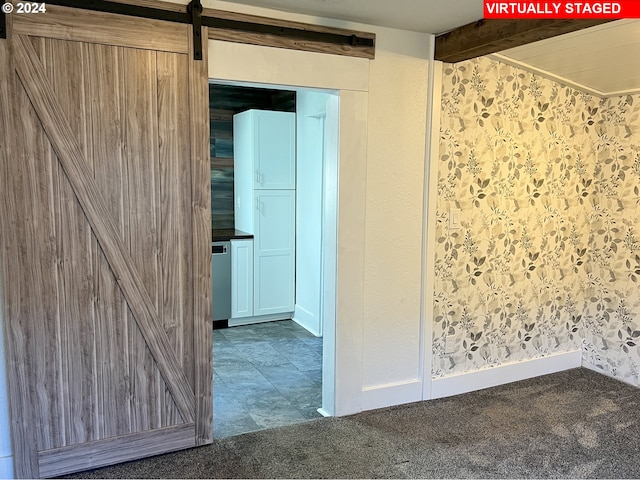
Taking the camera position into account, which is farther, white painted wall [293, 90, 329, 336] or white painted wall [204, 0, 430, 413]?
white painted wall [293, 90, 329, 336]

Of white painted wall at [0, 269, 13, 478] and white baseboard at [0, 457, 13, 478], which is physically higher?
white painted wall at [0, 269, 13, 478]

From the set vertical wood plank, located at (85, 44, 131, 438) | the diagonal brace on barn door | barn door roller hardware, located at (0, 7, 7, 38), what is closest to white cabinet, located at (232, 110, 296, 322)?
the diagonal brace on barn door

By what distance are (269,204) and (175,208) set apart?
255 centimetres

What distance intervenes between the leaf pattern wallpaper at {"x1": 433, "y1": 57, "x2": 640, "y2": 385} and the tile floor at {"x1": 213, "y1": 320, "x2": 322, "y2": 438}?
3.25ft

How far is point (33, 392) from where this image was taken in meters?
2.49

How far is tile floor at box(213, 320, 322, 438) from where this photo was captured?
3.27m

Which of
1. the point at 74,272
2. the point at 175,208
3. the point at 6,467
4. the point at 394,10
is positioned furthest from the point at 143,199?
the point at 394,10

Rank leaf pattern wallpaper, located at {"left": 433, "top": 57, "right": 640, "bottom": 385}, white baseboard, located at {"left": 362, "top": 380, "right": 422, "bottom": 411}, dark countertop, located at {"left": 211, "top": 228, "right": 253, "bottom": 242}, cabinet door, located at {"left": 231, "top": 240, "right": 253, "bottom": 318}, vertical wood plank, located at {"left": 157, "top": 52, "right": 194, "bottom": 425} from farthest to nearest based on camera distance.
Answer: cabinet door, located at {"left": 231, "top": 240, "right": 253, "bottom": 318} → dark countertop, located at {"left": 211, "top": 228, "right": 253, "bottom": 242} → leaf pattern wallpaper, located at {"left": 433, "top": 57, "right": 640, "bottom": 385} → white baseboard, located at {"left": 362, "top": 380, "right": 422, "bottom": 411} → vertical wood plank, located at {"left": 157, "top": 52, "right": 194, "bottom": 425}

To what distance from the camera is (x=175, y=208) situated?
2705 mm

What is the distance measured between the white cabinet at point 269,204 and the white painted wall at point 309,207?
0.27 ft

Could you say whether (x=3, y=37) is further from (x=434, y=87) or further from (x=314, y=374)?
(x=314, y=374)

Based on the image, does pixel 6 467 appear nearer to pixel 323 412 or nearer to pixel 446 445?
pixel 323 412

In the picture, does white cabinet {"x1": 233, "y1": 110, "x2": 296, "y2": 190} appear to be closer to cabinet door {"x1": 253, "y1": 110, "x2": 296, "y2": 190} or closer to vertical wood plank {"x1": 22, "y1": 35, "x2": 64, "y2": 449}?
cabinet door {"x1": 253, "y1": 110, "x2": 296, "y2": 190}

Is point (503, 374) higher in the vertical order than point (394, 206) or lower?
lower
